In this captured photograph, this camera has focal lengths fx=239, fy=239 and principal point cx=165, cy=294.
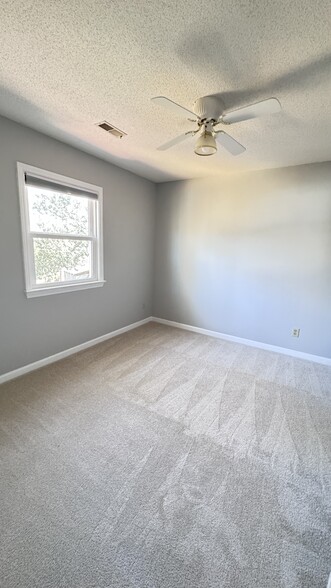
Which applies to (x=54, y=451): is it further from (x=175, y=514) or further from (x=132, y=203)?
(x=132, y=203)

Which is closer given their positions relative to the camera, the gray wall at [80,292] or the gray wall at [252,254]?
the gray wall at [80,292]

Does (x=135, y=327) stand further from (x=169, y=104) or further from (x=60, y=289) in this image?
(x=169, y=104)

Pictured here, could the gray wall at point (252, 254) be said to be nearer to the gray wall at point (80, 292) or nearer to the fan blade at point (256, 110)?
the gray wall at point (80, 292)

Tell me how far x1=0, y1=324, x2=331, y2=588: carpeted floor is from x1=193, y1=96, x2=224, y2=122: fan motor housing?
2.36m

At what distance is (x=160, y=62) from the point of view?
141 centimetres

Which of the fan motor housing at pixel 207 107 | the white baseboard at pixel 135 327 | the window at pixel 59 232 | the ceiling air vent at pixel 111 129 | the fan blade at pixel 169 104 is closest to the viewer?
the fan blade at pixel 169 104

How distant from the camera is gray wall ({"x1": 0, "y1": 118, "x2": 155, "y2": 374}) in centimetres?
230

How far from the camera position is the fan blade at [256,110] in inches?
53.6

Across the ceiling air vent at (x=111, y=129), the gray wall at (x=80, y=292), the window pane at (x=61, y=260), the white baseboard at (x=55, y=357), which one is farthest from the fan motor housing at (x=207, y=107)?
the white baseboard at (x=55, y=357)

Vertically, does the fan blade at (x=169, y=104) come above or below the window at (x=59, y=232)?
above

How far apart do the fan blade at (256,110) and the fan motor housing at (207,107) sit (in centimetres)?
16

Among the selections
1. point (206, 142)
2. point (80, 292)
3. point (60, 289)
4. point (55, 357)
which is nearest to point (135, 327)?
point (80, 292)

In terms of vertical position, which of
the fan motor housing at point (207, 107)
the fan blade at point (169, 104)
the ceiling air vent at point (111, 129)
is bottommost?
the fan blade at point (169, 104)

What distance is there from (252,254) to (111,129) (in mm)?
2362
